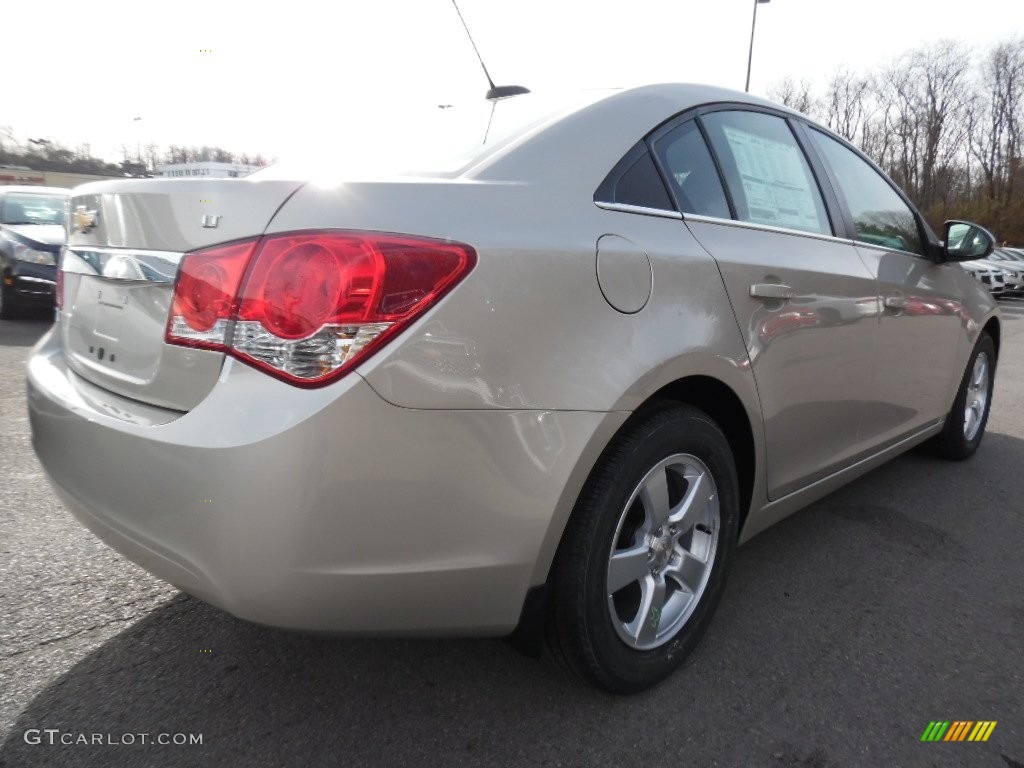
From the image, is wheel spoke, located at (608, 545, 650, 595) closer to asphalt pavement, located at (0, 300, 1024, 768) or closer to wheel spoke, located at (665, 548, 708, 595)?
wheel spoke, located at (665, 548, 708, 595)

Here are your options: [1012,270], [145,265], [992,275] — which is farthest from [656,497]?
[1012,270]

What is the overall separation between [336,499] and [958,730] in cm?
165

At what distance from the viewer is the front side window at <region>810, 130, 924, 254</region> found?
307 cm

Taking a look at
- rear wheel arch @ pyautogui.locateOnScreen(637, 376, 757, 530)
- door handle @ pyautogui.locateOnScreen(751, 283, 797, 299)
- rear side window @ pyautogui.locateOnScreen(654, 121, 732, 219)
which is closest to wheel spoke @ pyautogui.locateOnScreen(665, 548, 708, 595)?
rear wheel arch @ pyautogui.locateOnScreen(637, 376, 757, 530)

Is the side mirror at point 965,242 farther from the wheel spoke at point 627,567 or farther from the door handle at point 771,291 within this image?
the wheel spoke at point 627,567

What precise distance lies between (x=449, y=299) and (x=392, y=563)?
1.73 feet

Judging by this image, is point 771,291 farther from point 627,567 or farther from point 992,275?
point 992,275

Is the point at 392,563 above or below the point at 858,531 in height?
above

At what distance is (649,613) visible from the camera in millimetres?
2094

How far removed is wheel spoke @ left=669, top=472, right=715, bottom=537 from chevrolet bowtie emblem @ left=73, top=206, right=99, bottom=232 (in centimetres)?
164

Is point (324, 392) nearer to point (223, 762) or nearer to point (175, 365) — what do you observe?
point (175, 365)

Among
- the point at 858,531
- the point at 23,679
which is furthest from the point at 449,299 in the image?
the point at 858,531

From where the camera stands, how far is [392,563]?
1.59 metres

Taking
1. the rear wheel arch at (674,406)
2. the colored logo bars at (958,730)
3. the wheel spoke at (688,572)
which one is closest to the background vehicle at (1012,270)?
the rear wheel arch at (674,406)
